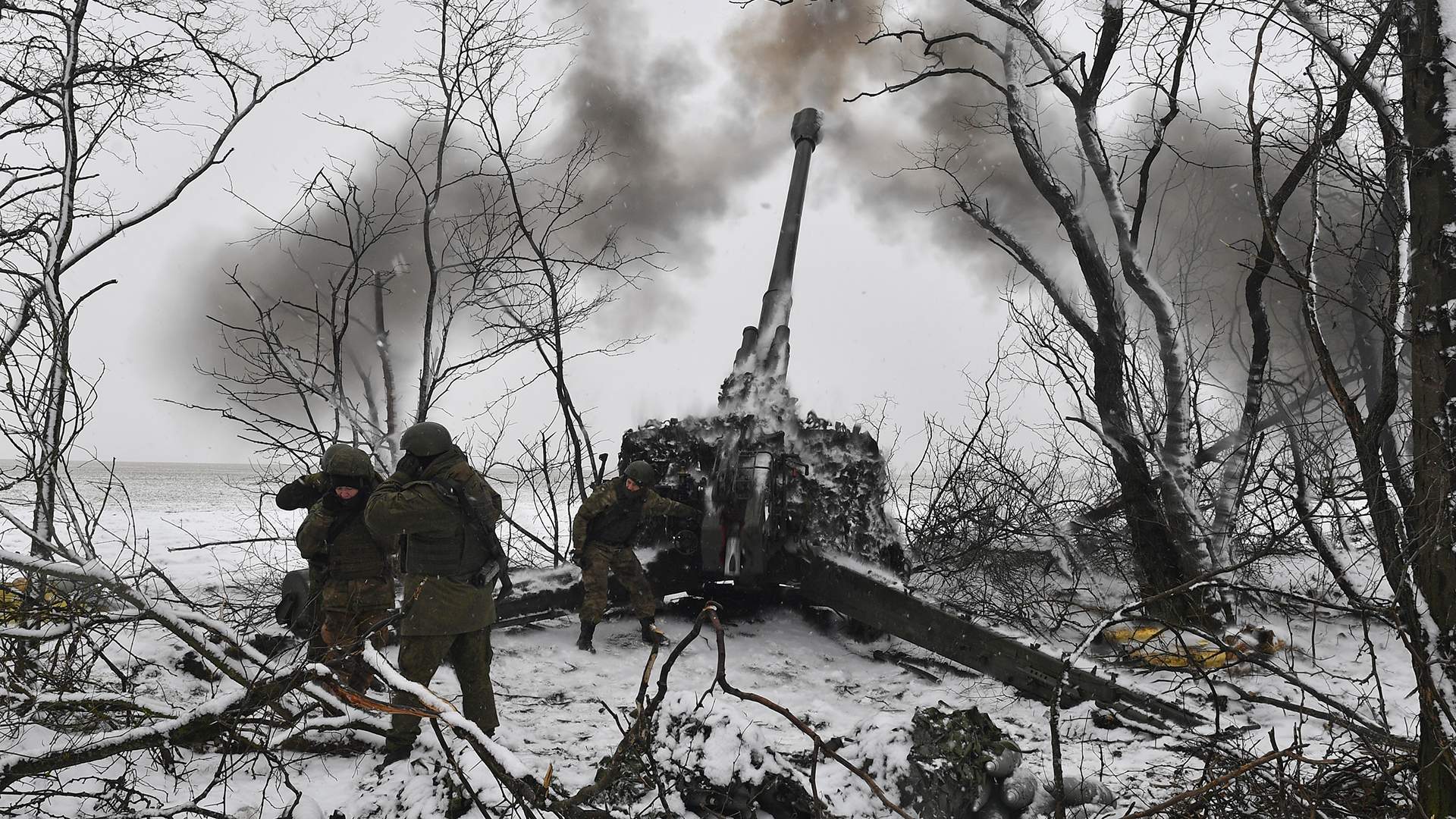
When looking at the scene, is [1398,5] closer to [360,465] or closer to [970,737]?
[970,737]

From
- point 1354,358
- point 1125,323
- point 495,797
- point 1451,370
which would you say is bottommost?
point 495,797

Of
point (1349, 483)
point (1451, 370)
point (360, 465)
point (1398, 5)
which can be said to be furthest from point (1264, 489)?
point (360, 465)

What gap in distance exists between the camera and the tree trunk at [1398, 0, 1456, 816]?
2482 mm

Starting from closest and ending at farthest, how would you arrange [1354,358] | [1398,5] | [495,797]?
[495,797], [1398,5], [1354,358]

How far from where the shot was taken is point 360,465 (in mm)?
4766

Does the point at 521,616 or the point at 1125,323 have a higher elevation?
the point at 1125,323

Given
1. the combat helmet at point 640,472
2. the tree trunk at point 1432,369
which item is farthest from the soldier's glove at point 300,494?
the tree trunk at point 1432,369

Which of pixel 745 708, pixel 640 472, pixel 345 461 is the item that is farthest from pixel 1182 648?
pixel 345 461

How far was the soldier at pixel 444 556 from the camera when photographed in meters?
4.12

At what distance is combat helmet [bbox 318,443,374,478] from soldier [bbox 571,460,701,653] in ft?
5.69

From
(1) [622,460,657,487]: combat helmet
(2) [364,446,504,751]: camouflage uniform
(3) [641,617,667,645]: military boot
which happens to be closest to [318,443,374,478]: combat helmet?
(2) [364,446,504,751]: camouflage uniform

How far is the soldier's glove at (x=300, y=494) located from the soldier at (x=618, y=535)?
1.79m

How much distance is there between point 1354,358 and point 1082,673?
1082cm

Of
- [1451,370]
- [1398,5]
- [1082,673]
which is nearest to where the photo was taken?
[1451,370]
